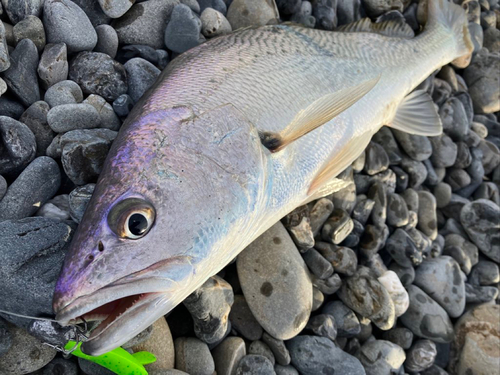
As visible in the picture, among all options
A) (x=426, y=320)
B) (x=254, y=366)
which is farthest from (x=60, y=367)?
(x=426, y=320)

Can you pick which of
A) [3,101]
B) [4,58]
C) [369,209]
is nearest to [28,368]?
[3,101]

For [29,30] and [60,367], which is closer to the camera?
[60,367]

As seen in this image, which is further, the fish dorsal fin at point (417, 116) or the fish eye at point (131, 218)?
the fish dorsal fin at point (417, 116)

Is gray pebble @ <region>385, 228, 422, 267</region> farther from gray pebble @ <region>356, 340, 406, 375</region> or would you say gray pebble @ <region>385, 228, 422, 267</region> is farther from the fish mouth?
the fish mouth

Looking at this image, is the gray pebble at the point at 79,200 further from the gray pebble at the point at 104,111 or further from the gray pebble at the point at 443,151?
the gray pebble at the point at 443,151

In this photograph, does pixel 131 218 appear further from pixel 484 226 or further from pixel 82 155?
pixel 484 226

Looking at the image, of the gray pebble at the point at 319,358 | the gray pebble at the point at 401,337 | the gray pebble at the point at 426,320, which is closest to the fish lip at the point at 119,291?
the gray pebble at the point at 319,358

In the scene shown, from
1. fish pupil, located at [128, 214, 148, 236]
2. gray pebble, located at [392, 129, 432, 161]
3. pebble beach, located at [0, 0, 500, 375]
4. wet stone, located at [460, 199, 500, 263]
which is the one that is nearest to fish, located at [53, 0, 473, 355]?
fish pupil, located at [128, 214, 148, 236]

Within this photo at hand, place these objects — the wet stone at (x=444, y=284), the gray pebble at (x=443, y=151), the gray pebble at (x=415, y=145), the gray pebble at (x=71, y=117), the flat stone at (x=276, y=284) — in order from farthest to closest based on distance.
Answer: the gray pebble at (x=443, y=151) < the gray pebble at (x=415, y=145) < the wet stone at (x=444, y=284) < the flat stone at (x=276, y=284) < the gray pebble at (x=71, y=117)
